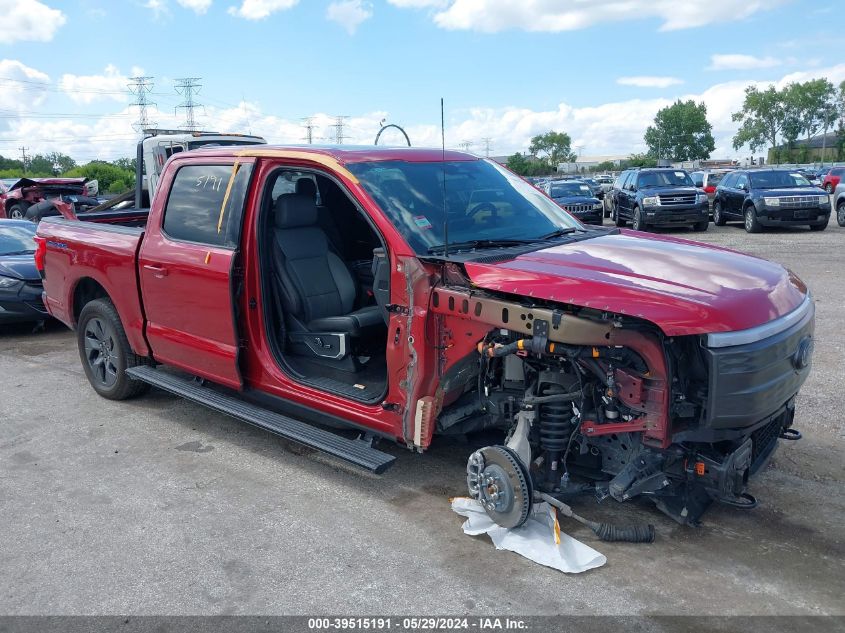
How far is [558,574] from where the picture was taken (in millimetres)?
3438

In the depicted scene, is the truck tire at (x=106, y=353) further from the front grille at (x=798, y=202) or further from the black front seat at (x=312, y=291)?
the front grille at (x=798, y=202)

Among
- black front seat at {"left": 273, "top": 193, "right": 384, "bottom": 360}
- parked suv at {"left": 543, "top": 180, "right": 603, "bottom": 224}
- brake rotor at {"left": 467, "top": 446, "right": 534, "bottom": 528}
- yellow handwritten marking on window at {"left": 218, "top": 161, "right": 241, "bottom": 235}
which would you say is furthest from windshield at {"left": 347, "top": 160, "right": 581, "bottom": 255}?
parked suv at {"left": 543, "top": 180, "right": 603, "bottom": 224}

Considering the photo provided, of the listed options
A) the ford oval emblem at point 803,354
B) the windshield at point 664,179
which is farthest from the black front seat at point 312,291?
the windshield at point 664,179

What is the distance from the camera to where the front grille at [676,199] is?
720 inches

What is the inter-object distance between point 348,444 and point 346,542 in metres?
0.65

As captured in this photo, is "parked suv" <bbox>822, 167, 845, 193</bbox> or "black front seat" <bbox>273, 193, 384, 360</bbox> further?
"parked suv" <bbox>822, 167, 845, 193</bbox>

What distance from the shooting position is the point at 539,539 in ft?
12.0

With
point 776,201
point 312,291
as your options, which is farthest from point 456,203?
point 776,201

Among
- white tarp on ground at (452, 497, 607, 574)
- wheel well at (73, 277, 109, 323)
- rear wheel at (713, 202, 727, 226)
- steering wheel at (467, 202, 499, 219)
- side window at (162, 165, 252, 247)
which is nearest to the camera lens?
white tarp on ground at (452, 497, 607, 574)

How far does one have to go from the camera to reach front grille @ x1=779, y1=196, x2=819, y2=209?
684 inches

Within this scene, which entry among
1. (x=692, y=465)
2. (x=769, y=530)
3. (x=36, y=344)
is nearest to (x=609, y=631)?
(x=692, y=465)

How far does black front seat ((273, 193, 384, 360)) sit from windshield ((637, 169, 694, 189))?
15743mm

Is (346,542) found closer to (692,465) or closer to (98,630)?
(98,630)

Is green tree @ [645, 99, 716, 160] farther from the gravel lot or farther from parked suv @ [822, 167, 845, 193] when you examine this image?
the gravel lot
